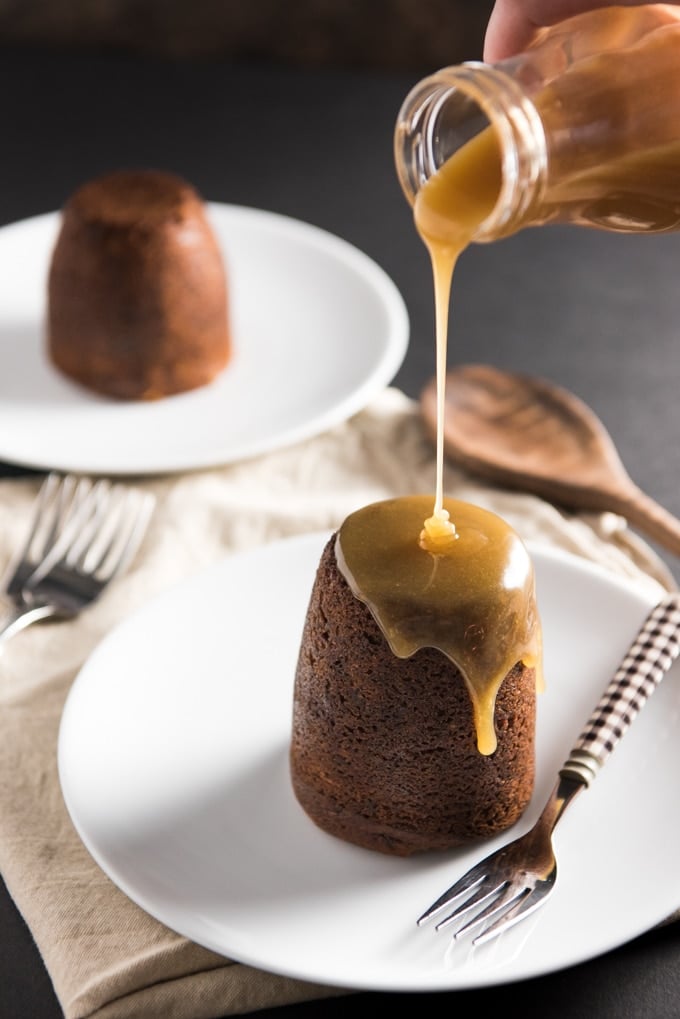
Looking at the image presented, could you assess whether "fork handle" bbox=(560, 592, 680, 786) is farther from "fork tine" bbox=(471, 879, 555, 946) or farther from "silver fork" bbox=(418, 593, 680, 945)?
"fork tine" bbox=(471, 879, 555, 946)

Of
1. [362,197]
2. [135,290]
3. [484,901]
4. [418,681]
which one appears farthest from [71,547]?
[362,197]

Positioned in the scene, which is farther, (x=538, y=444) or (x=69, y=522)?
(x=538, y=444)

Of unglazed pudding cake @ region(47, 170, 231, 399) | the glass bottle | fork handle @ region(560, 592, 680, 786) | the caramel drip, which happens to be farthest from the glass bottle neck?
unglazed pudding cake @ region(47, 170, 231, 399)

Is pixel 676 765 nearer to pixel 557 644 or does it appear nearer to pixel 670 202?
pixel 557 644

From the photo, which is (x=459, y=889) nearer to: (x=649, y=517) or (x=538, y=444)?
(x=649, y=517)

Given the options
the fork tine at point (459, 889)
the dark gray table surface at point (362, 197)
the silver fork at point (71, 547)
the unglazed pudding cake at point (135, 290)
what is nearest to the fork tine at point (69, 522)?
the silver fork at point (71, 547)
